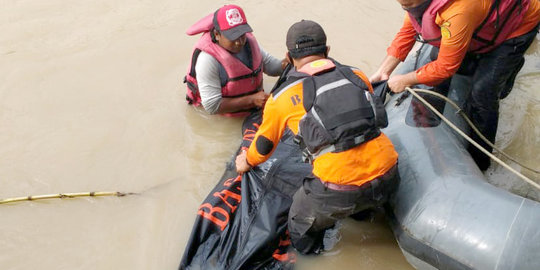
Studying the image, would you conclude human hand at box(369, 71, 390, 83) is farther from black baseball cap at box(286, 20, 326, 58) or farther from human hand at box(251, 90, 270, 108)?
black baseball cap at box(286, 20, 326, 58)

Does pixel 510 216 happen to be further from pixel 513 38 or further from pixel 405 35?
pixel 405 35

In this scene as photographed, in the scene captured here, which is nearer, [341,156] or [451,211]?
[341,156]

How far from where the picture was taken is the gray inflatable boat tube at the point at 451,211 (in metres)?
→ 2.14

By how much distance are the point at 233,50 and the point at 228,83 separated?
27 cm

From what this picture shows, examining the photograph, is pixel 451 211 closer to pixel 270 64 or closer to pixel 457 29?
pixel 457 29

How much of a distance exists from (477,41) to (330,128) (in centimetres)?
123

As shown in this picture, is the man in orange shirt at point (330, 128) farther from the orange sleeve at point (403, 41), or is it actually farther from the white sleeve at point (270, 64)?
the white sleeve at point (270, 64)

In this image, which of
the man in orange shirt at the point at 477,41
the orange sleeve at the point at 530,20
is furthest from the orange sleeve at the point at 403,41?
the orange sleeve at the point at 530,20

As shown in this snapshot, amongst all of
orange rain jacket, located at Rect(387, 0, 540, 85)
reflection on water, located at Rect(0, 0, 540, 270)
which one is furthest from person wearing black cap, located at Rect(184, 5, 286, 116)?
orange rain jacket, located at Rect(387, 0, 540, 85)

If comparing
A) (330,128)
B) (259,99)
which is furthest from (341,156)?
(259,99)

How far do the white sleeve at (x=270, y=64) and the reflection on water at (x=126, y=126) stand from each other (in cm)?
38

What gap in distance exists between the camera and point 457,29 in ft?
7.66

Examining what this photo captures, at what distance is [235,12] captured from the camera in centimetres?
312

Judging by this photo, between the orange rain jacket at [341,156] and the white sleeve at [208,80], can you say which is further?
the white sleeve at [208,80]
